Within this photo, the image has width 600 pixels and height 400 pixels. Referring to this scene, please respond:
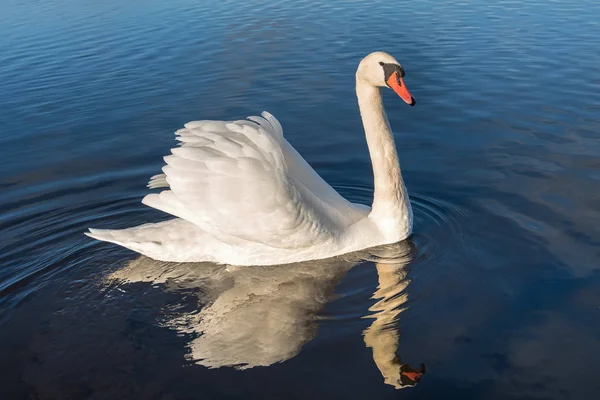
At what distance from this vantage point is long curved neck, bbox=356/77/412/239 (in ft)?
25.9

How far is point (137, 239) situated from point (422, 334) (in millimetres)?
3309

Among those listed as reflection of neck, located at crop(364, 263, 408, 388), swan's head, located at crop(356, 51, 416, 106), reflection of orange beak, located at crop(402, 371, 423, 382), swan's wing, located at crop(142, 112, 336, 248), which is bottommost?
reflection of orange beak, located at crop(402, 371, 423, 382)

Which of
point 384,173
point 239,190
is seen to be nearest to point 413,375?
point 239,190

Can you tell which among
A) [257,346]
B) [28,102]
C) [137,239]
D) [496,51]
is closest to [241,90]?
[28,102]

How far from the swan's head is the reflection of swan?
1.81 m

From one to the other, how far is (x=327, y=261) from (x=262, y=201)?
1177 mm

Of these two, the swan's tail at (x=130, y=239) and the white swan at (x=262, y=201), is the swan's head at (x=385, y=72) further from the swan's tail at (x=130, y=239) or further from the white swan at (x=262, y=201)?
the swan's tail at (x=130, y=239)

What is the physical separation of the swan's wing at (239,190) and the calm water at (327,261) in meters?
Result: 0.59

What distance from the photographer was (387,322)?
6.40 metres

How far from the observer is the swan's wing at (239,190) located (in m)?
7.02

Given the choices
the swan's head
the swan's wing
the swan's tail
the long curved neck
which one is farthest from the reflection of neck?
the swan's tail

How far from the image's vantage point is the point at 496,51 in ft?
54.6

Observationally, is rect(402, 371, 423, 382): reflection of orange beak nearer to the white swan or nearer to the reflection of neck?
the reflection of neck

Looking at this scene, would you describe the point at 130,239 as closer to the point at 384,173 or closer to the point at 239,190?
the point at 239,190
